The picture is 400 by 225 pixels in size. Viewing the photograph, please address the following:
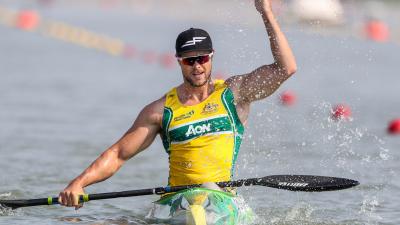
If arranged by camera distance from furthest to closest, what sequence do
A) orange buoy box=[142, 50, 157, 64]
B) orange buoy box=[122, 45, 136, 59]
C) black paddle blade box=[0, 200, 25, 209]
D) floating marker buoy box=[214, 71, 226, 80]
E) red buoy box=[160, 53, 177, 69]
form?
orange buoy box=[122, 45, 136, 59] → orange buoy box=[142, 50, 157, 64] → red buoy box=[160, 53, 177, 69] → floating marker buoy box=[214, 71, 226, 80] → black paddle blade box=[0, 200, 25, 209]

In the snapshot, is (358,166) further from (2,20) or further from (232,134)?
(2,20)

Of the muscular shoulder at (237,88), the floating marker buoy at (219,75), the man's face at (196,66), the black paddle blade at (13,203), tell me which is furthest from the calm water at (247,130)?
the man's face at (196,66)

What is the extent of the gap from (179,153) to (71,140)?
8.18 meters

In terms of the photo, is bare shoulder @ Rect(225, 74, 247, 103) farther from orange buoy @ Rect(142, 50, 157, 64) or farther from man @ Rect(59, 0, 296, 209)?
orange buoy @ Rect(142, 50, 157, 64)

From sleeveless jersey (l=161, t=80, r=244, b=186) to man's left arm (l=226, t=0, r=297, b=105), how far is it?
5.5 inches

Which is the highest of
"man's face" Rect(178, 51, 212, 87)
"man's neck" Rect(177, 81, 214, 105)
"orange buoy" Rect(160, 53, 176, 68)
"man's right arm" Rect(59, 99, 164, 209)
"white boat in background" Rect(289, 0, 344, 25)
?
"orange buoy" Rect(160, 53, 176, 68)

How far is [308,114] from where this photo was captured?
2108 centimetres

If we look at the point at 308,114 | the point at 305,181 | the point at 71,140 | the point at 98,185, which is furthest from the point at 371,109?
the point at 305,181

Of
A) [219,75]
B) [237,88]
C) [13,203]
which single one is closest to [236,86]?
[237,88]

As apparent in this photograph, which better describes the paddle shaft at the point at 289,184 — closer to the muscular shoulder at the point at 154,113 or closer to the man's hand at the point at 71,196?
the man's hand at the point at 71,196

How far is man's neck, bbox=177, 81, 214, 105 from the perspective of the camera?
10727 mm

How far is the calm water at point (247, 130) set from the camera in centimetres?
1262

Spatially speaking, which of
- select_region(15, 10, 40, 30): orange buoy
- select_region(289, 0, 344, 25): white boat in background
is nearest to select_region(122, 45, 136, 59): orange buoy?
select_region(15, 10, 40, 30): orange buoy

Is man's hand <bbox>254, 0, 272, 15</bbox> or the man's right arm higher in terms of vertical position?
man's hand <bbox>254, 0, 272, 15</bbox>
